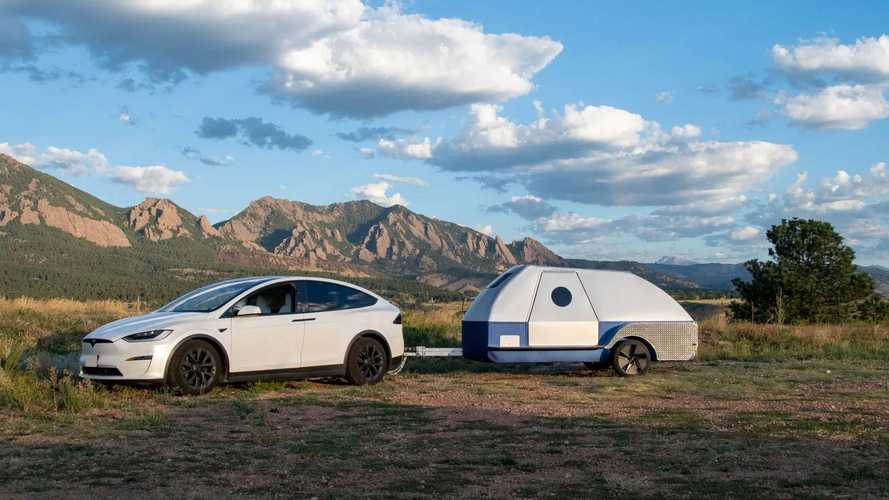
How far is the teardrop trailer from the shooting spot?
1353 centimetres

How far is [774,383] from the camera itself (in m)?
13.3

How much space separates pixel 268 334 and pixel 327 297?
120 centimetres

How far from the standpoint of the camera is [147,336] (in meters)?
11.0

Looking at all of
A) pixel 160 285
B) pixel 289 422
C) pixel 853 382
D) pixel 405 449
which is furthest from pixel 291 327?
pixel 160 285

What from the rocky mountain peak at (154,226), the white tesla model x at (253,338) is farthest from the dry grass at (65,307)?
the rocky mountain peak at (154,226)

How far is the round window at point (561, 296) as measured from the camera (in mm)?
13920

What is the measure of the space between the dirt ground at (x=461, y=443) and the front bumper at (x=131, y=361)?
321mm

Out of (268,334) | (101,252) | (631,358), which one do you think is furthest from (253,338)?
(101,252)

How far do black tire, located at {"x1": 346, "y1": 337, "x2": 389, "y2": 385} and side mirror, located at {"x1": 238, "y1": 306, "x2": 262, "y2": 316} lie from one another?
5.10ft

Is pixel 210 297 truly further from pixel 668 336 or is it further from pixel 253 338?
pixel 668 336

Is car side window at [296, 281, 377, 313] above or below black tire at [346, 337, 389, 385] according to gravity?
above

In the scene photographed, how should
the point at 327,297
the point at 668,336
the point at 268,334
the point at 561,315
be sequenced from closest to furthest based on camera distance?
1. the point at 268,334
2. the point at 327,297
3. the point at 561,315
4. the point at 668,336

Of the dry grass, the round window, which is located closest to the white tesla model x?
the round window

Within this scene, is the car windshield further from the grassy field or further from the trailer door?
the trailer door
